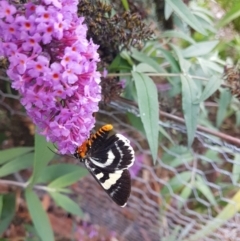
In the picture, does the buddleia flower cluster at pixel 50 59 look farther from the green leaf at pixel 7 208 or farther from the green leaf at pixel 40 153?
the green leaf at pixel 7 208

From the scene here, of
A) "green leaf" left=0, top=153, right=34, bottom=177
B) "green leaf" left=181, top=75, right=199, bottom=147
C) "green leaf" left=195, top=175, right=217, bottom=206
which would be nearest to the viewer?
"green leaf" left=181, top=75, right=199, bottom=147

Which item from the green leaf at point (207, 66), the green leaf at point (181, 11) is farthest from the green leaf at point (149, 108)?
the green leaf at point (207, 66)

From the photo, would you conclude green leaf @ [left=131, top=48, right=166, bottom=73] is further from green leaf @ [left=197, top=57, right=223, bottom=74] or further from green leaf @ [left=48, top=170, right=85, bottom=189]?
green leaf @ [left=48, top=170, right=85, bottom=189]

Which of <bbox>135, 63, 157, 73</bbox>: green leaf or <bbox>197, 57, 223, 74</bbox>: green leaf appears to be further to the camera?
<bbox>197, 57, 223, 74</bbox>: green leaf

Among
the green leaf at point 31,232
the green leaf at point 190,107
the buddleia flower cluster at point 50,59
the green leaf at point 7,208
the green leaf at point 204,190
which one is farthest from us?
the green leaf at point 204,190

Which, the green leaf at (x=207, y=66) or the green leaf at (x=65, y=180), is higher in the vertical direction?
the green leaf at (x=207, y=66)

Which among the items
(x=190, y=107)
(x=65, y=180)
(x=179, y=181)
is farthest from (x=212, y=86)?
(x=179, y=181)

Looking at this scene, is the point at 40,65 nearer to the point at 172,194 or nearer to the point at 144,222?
the point at 172,194

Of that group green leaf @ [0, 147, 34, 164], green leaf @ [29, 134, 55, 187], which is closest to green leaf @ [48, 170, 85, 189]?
green leaf @ [0, 147, 34, 164]
